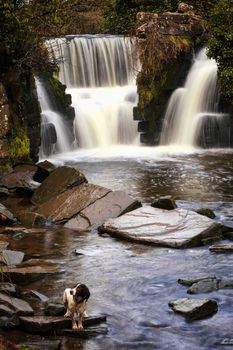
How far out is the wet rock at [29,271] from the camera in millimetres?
9508

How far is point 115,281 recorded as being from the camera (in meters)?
9.75

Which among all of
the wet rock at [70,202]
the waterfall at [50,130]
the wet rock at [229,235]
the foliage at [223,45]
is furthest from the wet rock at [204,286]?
the foliage at [223,45]

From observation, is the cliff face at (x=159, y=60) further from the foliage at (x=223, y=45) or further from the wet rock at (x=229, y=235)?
the wet rock at (x=229, y=235)

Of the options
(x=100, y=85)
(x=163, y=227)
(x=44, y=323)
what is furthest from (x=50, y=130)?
(x=44, y=323)

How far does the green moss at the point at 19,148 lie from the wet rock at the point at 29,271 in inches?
272

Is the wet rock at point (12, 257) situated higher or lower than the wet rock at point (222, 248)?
higher

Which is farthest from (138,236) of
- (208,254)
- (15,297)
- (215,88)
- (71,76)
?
(71,76)

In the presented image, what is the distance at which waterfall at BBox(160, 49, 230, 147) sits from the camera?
24.0 m

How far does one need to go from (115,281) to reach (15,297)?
1822 mm

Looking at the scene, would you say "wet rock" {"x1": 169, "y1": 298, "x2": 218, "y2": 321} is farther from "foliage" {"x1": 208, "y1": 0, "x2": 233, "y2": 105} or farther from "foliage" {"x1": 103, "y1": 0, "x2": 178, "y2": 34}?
"foliage" {"x1": 103, "y1": 0, "x2": 178, "y2": 34}

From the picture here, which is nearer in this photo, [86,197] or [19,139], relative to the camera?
[86,197]

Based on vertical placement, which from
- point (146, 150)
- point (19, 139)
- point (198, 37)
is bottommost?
point (146, 150)

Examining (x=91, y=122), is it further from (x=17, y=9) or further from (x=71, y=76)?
(x=17, y=9)

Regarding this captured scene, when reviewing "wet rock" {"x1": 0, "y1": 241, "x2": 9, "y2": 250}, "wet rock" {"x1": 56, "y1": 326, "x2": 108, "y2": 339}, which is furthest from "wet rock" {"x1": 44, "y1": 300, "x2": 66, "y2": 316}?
"wet rock" {"x1": 0, "y1": 241, "x2": 9, "y2": 250}
